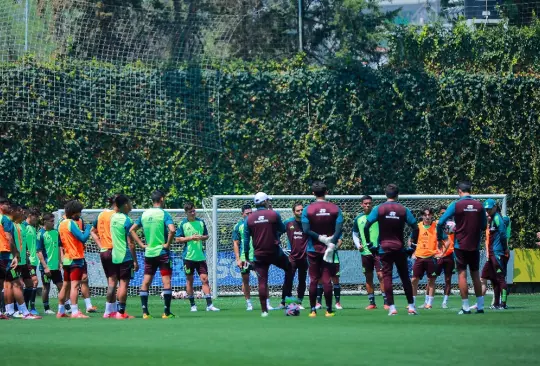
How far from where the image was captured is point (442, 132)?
1103 inches

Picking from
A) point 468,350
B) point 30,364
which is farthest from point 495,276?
point 30,364

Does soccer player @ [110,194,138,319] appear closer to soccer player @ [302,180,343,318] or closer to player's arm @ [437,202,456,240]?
soccer player @ [302,180,343,318]

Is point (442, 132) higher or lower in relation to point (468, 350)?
higher

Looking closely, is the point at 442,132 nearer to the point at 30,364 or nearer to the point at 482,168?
the point at 482,168

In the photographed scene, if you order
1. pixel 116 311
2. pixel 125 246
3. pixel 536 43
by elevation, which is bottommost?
pixel 116 311

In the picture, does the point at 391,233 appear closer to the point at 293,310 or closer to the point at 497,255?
the point at 293,310

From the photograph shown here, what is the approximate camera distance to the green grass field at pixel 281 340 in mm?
9914

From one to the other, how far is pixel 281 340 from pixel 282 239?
13749mm

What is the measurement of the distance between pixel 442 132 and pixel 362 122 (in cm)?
220

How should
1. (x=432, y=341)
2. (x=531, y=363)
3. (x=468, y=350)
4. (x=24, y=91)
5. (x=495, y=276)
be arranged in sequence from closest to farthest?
1. (x=531, y=363)
2. (x=468, y=350)
3. (x=432, y=341)
4. (x=495, y=276)
5. (x=24, y=91)

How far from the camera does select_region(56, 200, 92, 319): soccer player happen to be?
57.7 ft

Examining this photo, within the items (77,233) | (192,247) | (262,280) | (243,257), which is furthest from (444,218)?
(77,233)

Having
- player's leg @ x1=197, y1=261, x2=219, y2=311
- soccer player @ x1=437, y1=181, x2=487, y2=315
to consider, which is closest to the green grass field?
soccer player @ x1=437, y1=181, x2=487, y2=315

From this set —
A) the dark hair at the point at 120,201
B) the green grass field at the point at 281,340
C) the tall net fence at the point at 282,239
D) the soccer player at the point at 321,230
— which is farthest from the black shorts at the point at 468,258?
the tall net fence at the point at 282,239
